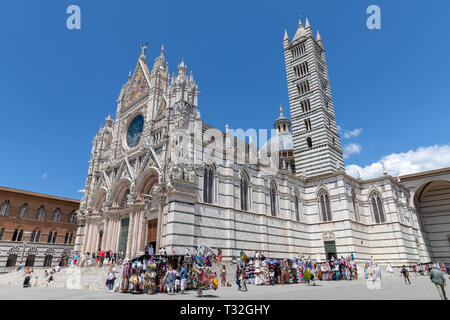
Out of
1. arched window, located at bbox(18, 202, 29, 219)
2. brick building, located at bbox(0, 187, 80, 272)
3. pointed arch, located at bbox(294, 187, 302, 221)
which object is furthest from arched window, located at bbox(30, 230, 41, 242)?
pointed arch, located at bbox(294, 187, 302, 221)

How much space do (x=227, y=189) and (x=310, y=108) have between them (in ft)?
57.8

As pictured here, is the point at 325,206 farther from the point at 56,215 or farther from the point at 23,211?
the point at 23,211

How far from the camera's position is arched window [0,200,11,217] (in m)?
32.5

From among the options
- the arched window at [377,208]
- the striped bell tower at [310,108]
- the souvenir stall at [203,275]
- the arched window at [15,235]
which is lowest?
the souvenir stall at [203,275]

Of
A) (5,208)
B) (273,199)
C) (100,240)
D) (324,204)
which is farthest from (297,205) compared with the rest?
(5,208)

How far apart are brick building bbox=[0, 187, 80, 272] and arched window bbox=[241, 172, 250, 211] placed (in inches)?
1003

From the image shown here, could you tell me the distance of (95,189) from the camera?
29.8 m

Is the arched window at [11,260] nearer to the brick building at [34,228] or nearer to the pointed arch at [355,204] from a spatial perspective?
the brick building at [34,228]

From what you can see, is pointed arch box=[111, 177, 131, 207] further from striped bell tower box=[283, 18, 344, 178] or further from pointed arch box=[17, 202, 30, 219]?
striped bell tower box=[283, 18, 344, 178]

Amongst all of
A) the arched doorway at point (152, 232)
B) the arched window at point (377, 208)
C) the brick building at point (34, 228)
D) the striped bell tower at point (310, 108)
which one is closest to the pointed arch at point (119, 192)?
the arched doorway at point (152, 232)

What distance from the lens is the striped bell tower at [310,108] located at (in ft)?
106

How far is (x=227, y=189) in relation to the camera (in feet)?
76.1

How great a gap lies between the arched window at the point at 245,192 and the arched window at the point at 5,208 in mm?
27891
